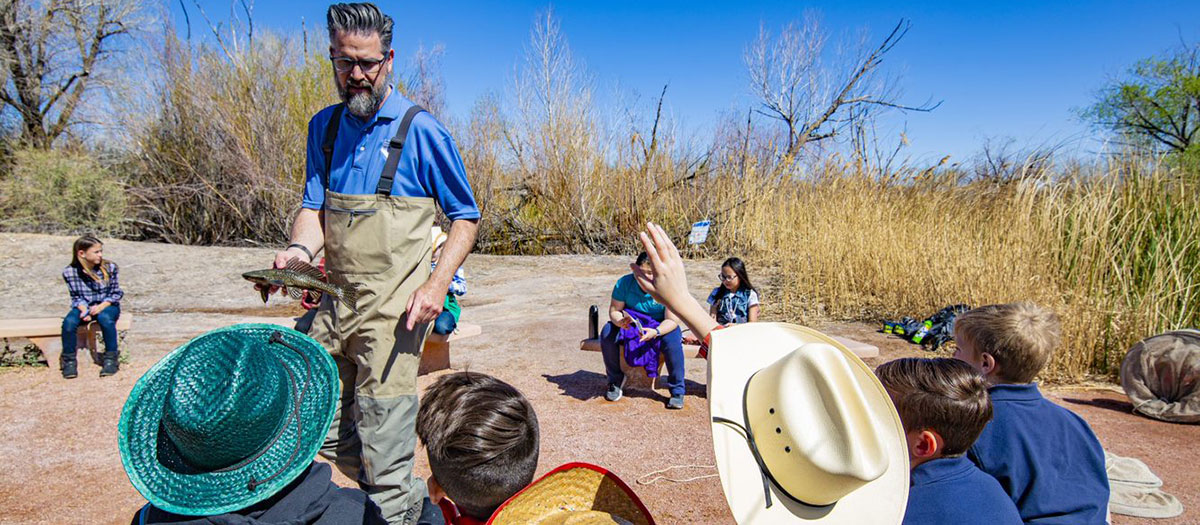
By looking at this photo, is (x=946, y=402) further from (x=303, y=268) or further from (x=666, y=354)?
(x=666, y=354)

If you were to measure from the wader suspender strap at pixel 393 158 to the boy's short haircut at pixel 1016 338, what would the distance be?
214 centimetres

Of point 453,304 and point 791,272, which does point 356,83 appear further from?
point 791,272

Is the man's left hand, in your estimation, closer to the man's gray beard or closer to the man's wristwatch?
the man's wristwatch

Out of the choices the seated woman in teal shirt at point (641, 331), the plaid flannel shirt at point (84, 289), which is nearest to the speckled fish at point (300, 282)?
the seated woman in teal shirt at point (641, 331)

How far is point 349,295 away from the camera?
227 cm

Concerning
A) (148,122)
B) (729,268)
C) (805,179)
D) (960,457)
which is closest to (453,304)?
(729,268)

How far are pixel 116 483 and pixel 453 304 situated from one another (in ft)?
7.99

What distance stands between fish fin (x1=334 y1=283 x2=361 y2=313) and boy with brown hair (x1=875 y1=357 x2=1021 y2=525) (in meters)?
1.64

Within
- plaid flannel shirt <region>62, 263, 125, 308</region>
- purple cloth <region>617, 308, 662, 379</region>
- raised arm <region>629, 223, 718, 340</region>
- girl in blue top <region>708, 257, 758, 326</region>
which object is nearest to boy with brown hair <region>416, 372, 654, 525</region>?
raised arm <region>629, 223, 718, 340</region>

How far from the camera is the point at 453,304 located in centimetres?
538

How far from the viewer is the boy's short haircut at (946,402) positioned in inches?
67.6

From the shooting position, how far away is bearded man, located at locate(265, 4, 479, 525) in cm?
231

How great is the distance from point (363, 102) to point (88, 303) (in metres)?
4.78

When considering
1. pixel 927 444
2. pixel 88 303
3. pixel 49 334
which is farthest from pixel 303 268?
pixel 49 334
